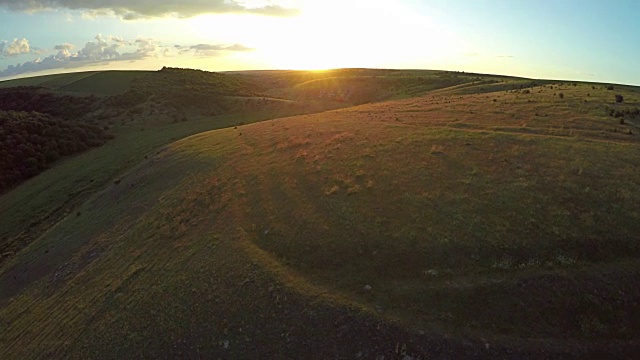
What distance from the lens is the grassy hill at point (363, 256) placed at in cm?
1664

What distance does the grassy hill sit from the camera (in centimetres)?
1664

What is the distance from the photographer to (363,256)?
67.4 ft

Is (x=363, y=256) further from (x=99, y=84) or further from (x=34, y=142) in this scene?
(x=99, y=84)

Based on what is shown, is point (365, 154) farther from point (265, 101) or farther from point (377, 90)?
point (377, 90)

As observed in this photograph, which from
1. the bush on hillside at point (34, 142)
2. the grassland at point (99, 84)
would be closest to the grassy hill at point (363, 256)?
the bush on hillside at point (34, 142)

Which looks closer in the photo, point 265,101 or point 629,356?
point 629,356

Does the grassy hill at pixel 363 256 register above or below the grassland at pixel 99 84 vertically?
below

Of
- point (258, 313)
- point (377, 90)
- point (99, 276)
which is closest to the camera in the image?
point (258, 313)

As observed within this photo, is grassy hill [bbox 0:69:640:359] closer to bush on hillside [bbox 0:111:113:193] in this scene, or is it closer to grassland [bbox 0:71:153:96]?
bush on hillside [bbox 0:111:113:193]

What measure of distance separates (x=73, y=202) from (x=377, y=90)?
8407cm

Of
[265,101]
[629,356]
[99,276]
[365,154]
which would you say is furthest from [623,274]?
[265,101]

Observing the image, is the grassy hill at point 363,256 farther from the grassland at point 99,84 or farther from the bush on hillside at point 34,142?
the grassland at point 99,84

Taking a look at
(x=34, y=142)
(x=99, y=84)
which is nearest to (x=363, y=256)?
(x=34, y=142)

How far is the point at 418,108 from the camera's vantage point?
51.8 m
